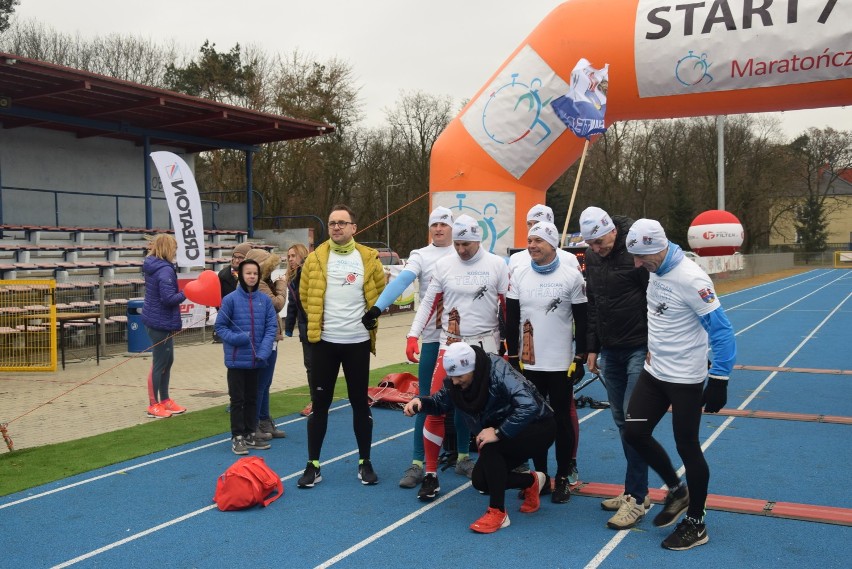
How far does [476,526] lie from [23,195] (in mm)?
18181

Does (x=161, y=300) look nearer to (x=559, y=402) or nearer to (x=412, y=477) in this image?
(x=412, y=477)

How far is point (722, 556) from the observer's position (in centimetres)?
430

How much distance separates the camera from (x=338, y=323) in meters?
5.64

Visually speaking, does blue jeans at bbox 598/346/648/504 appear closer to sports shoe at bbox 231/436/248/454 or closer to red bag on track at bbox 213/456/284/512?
red bag on track at bbox 213/456/284/512

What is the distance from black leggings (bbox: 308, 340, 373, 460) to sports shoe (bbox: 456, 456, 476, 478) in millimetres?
831

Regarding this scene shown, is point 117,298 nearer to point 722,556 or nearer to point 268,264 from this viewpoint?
point 268,264

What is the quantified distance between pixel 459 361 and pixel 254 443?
306cm

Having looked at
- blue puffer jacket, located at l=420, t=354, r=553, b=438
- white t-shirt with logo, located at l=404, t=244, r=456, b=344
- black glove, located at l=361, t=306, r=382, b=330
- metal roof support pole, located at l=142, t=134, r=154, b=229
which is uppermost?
metal roof support pole, located at l=142, t=134, r=154, b=229

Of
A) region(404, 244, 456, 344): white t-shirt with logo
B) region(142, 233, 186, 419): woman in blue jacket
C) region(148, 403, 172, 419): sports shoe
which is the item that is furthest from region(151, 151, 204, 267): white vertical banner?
region(404, 244, 456, 344): white t-shirt with logo

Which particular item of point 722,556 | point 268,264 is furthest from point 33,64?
point 722,556

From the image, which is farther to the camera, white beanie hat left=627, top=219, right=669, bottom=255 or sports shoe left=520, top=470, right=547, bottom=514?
sports shoe left=520, top=470, right=547, bottom=514

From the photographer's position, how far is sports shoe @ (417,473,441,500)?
5383 millimetres

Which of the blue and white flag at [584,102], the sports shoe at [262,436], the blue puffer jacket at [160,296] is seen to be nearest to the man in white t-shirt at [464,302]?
the sports shoe at [262,436]

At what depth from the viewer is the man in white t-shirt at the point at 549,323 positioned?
517cm
